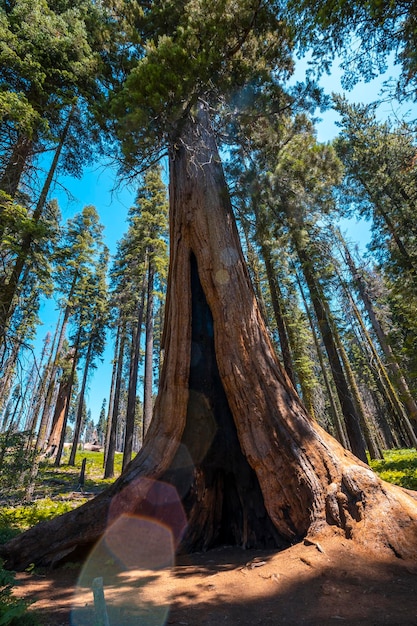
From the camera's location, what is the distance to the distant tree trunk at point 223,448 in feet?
13.0

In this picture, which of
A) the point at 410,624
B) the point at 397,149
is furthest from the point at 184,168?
the point at 397,149

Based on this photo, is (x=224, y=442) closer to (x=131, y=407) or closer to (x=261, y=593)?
(x=261, y=593)

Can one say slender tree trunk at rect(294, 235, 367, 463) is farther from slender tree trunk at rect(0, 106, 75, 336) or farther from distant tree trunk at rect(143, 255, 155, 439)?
distant tree trunk at rect(143, 255, 155, 439)

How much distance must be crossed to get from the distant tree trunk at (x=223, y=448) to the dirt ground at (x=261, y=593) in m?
0.39

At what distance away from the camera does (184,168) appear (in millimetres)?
6836

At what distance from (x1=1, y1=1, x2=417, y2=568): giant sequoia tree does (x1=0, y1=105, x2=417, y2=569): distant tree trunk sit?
0.02 meters

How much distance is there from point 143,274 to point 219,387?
12.1 metres

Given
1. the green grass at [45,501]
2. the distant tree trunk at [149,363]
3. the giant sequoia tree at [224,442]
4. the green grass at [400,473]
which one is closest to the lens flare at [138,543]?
the giant sequoia tree at [224,442]

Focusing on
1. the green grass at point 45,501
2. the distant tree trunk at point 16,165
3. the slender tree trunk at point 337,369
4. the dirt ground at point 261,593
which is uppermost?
the distant tree trunk at point 16,165

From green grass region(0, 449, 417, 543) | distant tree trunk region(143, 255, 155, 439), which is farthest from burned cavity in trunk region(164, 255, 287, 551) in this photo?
distant tree trunk region(143, 255, 155, 439)

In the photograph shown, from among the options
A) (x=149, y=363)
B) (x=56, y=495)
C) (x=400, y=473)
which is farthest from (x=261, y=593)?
(x=149, y=363)

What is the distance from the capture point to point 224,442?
5625mm

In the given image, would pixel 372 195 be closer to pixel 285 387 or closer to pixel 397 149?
pixel 397 149

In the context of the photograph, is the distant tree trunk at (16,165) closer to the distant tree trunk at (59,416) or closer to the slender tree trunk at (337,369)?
the slender tree trunk at (337,369)
